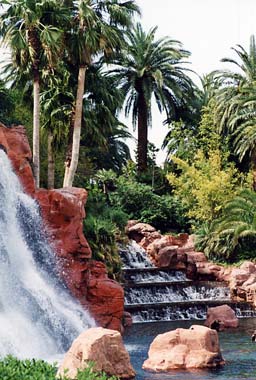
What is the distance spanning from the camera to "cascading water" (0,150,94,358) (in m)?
16.8

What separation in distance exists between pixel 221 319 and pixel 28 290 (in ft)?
19.5

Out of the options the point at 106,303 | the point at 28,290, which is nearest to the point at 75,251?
the point at 106,303

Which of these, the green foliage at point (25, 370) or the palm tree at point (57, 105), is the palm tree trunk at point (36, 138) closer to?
the palm tree at point (57, 105)

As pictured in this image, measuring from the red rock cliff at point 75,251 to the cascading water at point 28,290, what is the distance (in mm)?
267

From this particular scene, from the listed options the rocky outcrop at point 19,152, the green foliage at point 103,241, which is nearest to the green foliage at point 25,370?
the rocky outcrop at point 19,152

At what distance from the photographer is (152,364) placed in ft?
49.7

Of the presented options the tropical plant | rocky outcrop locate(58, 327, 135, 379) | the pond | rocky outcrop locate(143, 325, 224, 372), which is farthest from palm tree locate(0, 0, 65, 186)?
rocky outcrop locate(58, 327, 135, 379)

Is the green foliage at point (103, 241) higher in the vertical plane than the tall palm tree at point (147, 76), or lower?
lower

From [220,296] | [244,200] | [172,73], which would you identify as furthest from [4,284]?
[172,73]

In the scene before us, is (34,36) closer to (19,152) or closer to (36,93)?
(36,93)

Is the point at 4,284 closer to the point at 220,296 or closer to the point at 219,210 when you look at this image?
the point at 220,296

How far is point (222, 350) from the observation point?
17.4 m

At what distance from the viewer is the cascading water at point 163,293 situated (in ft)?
77.7

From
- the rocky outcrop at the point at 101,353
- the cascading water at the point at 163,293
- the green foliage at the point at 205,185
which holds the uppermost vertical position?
the green foliage at the point at 205,185
